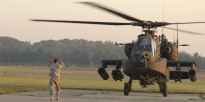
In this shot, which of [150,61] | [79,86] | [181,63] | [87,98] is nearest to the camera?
[87,98]

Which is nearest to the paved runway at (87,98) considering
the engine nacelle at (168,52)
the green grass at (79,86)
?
the green grass at (79,86)

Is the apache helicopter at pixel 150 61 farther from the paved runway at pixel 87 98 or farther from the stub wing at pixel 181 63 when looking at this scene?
A: the paved runway at pixel 87 98

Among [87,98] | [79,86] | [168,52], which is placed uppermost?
[168,52]

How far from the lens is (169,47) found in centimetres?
1962

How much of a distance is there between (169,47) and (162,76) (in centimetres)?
227

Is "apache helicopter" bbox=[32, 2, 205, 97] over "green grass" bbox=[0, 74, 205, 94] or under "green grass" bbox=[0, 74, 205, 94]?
over

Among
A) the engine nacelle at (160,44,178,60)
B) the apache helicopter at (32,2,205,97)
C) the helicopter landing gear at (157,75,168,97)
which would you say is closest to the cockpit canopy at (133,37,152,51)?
the apache helicopter at (32,2,205,97)

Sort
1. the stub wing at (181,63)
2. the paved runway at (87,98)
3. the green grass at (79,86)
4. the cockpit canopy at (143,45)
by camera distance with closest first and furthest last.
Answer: the paved runway at (87,98) → the cockpit canopy at (143,45) → the stub wing at (181,63) → the green grass at (79,86)

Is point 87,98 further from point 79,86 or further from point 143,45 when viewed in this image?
point 79,86

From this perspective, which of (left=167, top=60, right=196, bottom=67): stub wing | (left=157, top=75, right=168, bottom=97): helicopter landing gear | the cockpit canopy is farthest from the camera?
(left=167, top=60, right=196, bottom=67): stub wing

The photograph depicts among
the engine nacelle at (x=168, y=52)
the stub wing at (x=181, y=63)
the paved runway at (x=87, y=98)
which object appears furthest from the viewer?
the engine nacelle at (x=168, y=52)

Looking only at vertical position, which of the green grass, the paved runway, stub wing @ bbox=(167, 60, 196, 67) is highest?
stub wing @ bbox=(167, 60, 196, 67)

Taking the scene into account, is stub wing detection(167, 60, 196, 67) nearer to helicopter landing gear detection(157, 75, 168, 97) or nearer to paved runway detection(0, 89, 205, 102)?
helicopter landing gear detection(157, 75, 168, 97)

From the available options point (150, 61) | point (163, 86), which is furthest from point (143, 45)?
point (163, 86)
